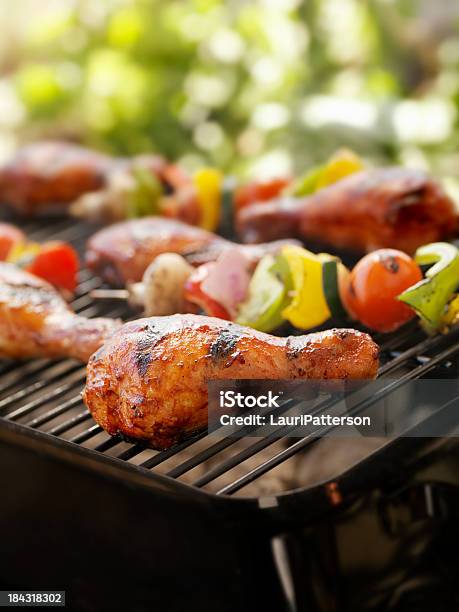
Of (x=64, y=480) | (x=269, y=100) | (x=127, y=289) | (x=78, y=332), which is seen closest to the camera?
(x=64, y=480)

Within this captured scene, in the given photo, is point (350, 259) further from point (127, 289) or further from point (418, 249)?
point (127, 289)

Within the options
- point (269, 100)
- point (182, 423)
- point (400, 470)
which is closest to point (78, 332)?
point (182, 423)

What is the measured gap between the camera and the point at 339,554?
7.16ft

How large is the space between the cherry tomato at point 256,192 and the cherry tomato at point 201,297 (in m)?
0.92

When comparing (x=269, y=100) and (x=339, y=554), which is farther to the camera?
(x=269, y=100)

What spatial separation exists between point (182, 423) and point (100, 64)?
161 inches

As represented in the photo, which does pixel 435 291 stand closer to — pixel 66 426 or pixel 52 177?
pixel 66 426

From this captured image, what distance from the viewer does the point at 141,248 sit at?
339 cm

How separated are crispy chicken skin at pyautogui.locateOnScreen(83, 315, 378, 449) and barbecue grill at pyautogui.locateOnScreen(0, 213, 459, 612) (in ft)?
0.27

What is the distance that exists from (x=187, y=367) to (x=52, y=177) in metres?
2.31

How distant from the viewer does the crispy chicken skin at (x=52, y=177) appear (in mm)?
4352

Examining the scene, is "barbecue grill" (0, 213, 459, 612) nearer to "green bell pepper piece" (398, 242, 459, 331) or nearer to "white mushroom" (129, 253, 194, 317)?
"green bell pepper piece" (398, 242, 459, 331)

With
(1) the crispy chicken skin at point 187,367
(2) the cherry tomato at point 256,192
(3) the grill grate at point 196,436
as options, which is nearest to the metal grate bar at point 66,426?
(3) the grill grate at point 196,436

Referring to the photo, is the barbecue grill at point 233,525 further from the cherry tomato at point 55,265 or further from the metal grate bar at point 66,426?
the cherry tomato at point 55,265
